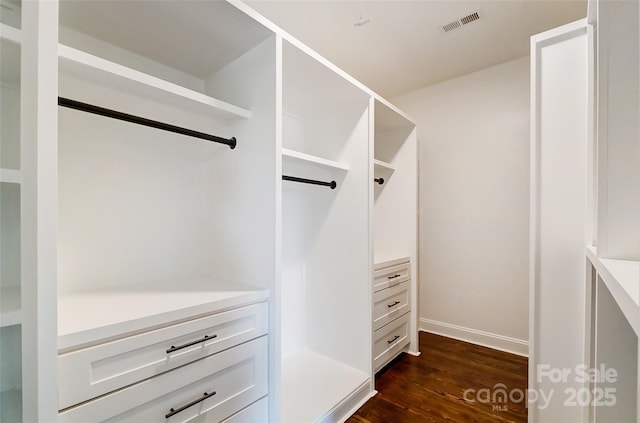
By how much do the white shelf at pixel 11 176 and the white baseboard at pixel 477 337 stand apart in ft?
10.5

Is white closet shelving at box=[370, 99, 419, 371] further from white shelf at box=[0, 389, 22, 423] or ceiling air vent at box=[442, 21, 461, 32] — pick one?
white shelf at box=[0, 389, 22, 423]

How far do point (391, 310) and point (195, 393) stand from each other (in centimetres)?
153

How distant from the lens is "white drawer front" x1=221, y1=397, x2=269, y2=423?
1.18m

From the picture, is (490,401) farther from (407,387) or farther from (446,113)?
(446,113)

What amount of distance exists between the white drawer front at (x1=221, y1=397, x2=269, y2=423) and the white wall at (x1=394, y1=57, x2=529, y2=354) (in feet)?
7.12

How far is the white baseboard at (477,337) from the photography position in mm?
2456

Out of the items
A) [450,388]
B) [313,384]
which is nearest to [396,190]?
[450,388]

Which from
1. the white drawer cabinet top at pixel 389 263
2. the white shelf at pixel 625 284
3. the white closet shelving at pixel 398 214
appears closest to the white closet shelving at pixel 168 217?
the white drawer cabinet top at pixel 389 263

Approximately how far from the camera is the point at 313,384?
178 centimetres

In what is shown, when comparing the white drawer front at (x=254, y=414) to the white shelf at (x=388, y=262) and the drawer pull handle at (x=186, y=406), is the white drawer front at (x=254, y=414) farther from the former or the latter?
the white shelf at (x=388, y=262)

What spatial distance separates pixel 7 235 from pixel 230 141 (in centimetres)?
90

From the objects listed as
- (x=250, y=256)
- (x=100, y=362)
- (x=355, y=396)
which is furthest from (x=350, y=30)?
(x=355, y=396)

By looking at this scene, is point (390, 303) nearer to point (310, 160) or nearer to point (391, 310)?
point (391, 310)

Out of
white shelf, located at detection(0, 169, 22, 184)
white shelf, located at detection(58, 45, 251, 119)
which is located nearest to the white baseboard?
white shelf, located at detection(58, 45, 251, 119)
